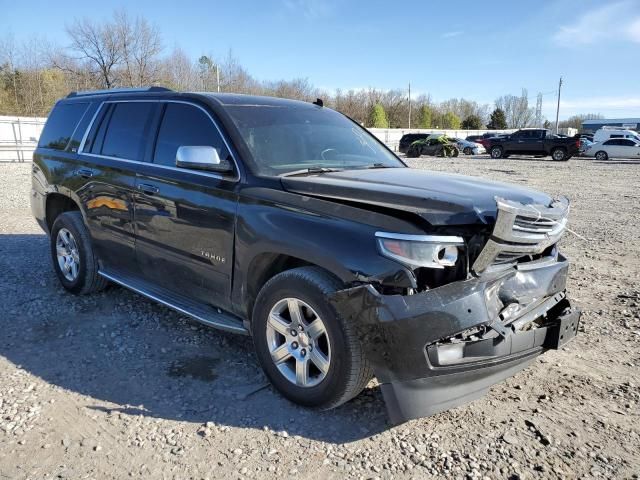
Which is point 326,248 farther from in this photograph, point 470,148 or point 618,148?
point 470,148

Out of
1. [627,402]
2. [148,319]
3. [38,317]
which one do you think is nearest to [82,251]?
[38,317]

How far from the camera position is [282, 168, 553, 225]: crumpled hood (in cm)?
271

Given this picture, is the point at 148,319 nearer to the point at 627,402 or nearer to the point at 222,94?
the point at 222,94

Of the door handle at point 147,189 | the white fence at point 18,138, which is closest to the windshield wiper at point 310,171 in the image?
→ the door handle at point 147,189

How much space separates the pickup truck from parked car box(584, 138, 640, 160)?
3.89 m

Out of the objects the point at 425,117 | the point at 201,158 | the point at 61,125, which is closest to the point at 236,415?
the point at 201,158

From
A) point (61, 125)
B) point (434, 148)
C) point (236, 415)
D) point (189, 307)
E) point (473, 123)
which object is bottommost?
point (236, 415)

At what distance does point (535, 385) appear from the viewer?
345cm

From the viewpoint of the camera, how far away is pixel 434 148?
1367 inches

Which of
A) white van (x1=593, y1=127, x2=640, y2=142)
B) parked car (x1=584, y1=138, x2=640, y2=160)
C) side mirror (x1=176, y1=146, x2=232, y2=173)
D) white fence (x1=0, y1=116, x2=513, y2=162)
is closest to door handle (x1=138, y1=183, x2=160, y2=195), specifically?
side mirror (x1=176, y1=146, x2=232, y2=173)

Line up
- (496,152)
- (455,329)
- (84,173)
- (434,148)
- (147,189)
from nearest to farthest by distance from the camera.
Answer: (455,329)
(147,189)
(84,173)
(496,152)
(434,148)

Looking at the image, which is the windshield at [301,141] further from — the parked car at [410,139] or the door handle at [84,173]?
the parked car at [410,139]

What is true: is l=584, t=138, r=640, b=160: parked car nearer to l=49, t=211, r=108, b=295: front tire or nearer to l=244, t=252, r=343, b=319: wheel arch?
l=49, t=211, r=108, b=295: front tire

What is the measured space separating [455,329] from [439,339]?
0.32ft
